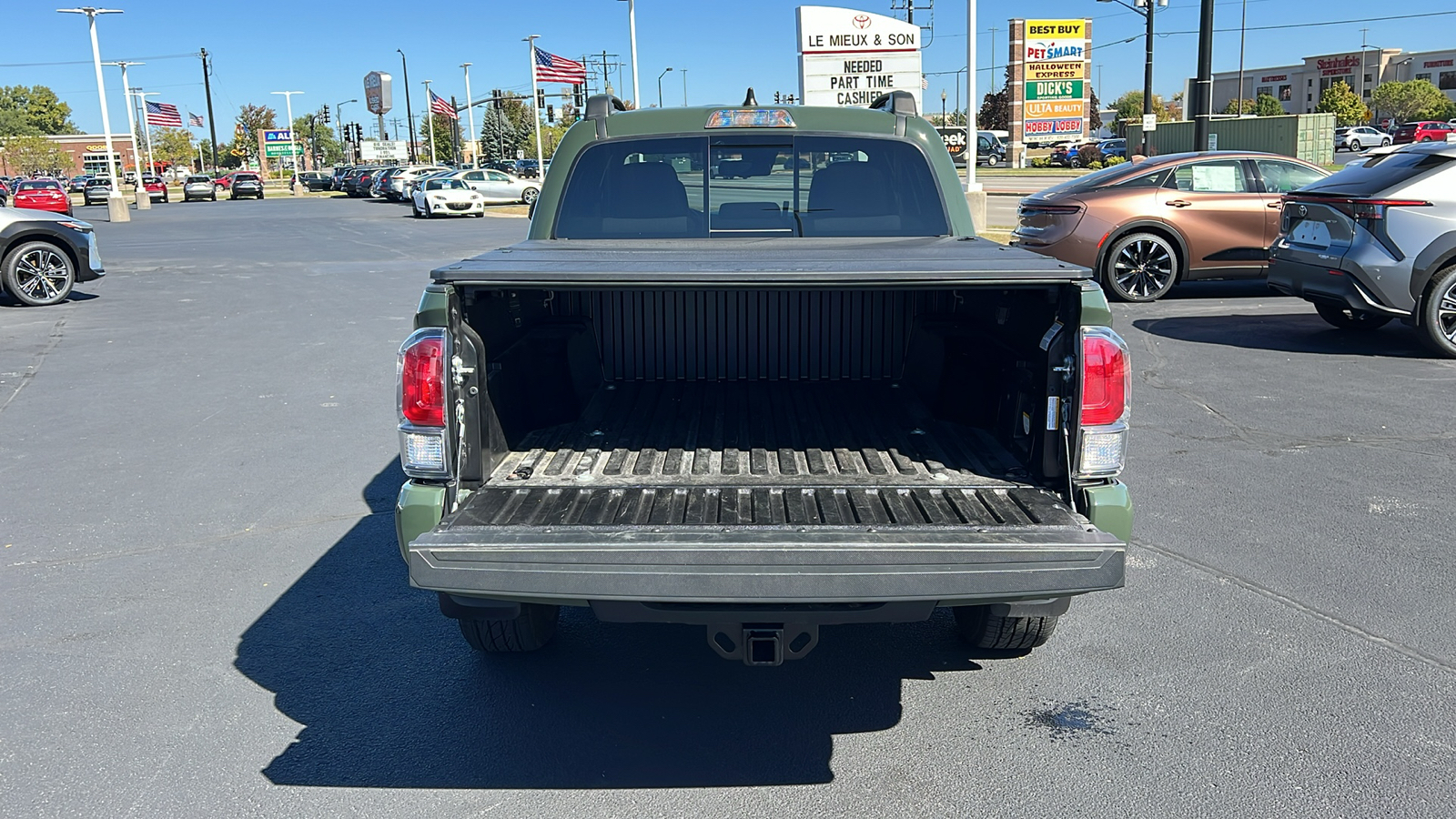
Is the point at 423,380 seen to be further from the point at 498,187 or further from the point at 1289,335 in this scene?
the point at 498,187

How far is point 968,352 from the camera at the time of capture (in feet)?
14.4

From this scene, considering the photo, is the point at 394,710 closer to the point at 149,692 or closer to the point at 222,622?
the point at 149,692

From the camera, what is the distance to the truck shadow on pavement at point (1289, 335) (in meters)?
9.84

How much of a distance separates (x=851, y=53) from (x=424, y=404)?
29.7m

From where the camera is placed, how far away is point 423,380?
10.9ft

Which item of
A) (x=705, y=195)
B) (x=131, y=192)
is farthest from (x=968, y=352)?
(x=131, y=192)

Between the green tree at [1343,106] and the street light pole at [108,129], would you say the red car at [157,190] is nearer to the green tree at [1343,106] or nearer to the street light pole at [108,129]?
the street light pole at [108,129]

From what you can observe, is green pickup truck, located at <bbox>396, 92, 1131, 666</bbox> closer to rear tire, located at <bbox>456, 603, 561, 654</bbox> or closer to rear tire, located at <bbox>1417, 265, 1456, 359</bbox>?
rear tire, located at <bbox>456, 603, 561, 654</bbox>

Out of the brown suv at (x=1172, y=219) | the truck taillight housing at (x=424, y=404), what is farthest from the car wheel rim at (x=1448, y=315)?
the truck taillight housing at (x=424, y=404)

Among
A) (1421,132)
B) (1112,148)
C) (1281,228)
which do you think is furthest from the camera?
(1112,148)

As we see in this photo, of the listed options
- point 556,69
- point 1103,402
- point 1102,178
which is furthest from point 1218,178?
point 556,69

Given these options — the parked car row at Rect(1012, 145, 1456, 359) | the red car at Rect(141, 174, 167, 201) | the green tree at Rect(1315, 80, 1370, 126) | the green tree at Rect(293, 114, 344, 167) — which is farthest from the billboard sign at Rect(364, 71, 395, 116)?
the parked car row at Rect(1012, 145, 1456, 359)

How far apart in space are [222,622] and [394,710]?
1196 mm

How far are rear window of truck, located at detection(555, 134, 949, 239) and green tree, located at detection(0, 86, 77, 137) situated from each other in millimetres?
130128
